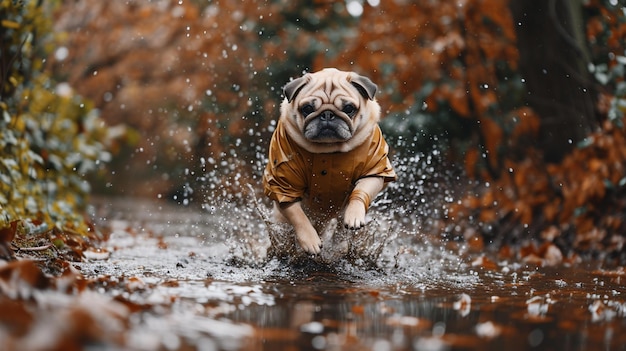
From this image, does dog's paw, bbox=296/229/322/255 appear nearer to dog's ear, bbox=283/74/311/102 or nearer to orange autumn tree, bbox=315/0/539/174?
dog's ear, bbox=283/74/311/102

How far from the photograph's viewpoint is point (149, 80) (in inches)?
861

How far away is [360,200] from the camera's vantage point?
4.64 metres

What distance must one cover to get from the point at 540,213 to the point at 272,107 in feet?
15.9

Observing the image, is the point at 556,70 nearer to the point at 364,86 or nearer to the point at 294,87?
the point at 364,86

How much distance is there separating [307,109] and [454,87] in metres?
4.96

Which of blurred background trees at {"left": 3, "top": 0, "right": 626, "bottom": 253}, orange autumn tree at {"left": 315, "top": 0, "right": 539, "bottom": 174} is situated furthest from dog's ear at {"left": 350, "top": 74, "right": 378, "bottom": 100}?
orange autumn tree at {"left": 315, "top": 0, "right": 539, "bottom": 174}

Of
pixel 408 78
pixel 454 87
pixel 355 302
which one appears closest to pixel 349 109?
pixel 355 302

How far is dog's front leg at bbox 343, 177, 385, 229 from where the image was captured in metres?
4.48

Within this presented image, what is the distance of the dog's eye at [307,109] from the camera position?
15.7 feet

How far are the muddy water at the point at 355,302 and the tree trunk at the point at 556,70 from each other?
81.3 inches

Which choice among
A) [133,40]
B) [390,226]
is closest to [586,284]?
[390,226]

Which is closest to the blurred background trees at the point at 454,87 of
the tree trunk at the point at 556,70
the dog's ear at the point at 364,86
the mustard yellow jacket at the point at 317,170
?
the tree trunk at the point at 556,70

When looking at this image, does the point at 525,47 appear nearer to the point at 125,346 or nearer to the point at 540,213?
the point at 540,213

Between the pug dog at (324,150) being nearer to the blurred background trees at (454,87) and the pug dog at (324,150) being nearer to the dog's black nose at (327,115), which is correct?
the dog's black nose at (327,115)
